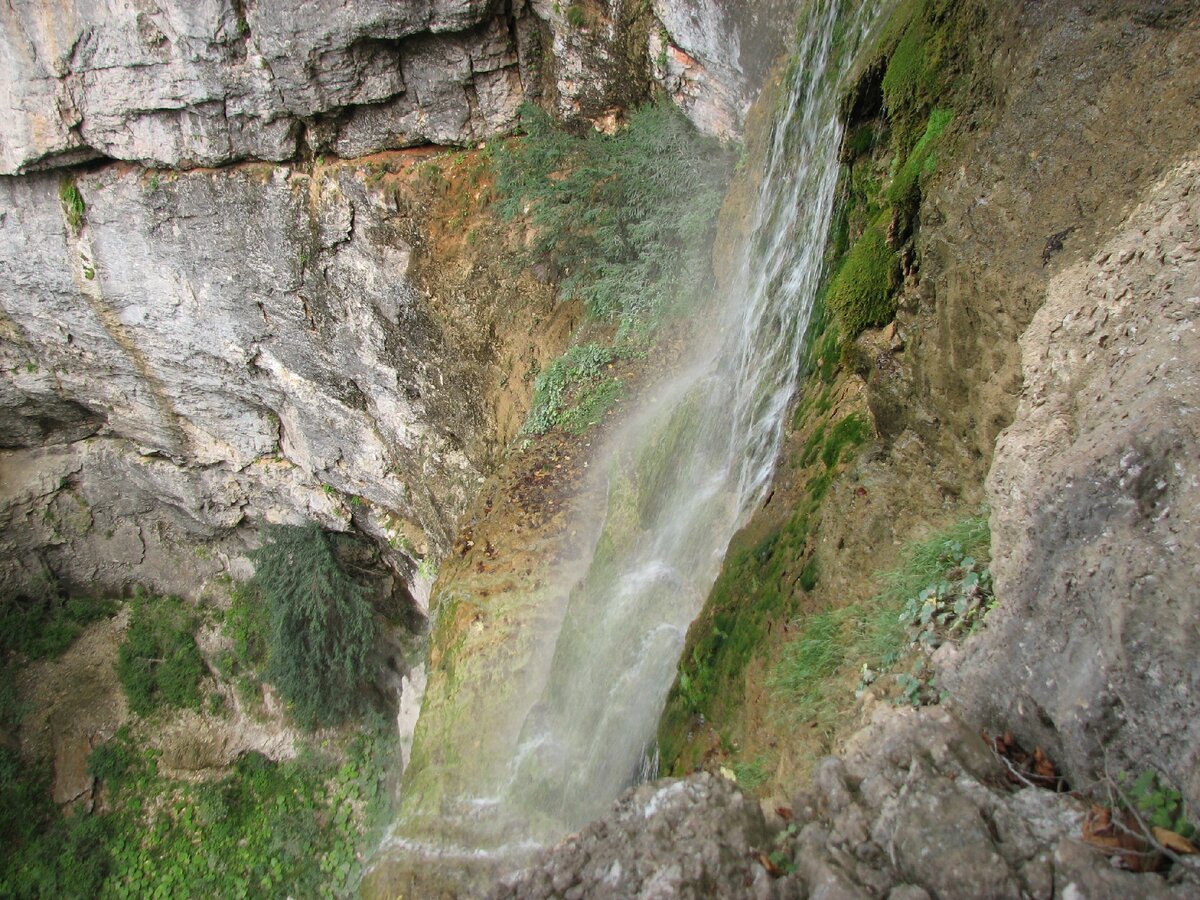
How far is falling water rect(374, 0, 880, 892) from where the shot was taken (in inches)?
225

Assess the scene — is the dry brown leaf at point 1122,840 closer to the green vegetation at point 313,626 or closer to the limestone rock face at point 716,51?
the limestone rock face at point 716,51

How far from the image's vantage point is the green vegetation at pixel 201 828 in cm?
1252

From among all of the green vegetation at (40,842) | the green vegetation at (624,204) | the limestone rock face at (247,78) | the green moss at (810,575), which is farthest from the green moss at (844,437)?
the green vegetation at (40,842)

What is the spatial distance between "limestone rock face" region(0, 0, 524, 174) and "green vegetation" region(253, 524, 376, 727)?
19.6 feet

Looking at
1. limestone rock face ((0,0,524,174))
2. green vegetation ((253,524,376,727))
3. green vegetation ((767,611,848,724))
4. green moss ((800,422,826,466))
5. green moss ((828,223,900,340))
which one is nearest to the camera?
green vegetation ((767,611,848,724))

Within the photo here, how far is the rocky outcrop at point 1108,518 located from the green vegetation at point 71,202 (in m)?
12.6

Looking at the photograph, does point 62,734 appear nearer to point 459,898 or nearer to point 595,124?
point 459,898

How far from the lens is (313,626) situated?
12.3 metres

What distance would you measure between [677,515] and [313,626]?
7903 mm

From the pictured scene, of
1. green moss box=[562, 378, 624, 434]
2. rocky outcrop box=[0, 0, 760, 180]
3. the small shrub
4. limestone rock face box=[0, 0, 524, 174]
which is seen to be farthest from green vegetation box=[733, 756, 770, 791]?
the small shrub

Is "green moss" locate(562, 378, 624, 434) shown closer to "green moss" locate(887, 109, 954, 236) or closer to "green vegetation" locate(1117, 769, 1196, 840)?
"green moss" locate(887, 109, 954, 236)

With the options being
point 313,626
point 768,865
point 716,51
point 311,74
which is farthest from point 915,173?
point 313,626

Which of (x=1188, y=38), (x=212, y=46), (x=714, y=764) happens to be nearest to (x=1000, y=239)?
(x=1188, y=38)

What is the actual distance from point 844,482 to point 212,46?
9.40 metres
